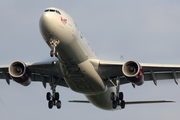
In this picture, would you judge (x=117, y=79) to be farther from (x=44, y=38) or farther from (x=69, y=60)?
(x=44, y=38)

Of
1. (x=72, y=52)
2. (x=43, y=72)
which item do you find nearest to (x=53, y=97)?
(x=43, y=72)

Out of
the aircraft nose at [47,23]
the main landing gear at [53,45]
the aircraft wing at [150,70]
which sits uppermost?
the aircraft nose at [47,23]

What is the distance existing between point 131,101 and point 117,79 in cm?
580

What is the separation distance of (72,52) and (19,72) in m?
5.23

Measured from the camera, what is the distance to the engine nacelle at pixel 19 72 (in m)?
24.5

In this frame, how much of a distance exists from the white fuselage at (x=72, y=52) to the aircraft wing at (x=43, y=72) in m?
1.81

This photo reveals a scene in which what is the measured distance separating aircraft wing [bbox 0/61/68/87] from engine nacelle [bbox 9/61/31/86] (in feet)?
2.56

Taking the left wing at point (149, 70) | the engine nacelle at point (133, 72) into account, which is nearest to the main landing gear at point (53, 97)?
the left wing at point (149, 70)

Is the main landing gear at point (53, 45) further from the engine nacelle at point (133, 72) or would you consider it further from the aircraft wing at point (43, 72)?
the engine nacelle at point (133, 72)

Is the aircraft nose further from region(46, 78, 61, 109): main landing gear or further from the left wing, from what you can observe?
region(46, 78, 61, 109): main landing gear

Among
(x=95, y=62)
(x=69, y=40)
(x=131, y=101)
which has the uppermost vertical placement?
(x=69, y=40)

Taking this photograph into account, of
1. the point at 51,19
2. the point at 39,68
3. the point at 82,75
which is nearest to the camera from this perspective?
the point at 51,19

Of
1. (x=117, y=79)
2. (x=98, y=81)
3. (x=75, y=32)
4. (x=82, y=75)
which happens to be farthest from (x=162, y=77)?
(x=75, y=32)

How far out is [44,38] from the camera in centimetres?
2103
